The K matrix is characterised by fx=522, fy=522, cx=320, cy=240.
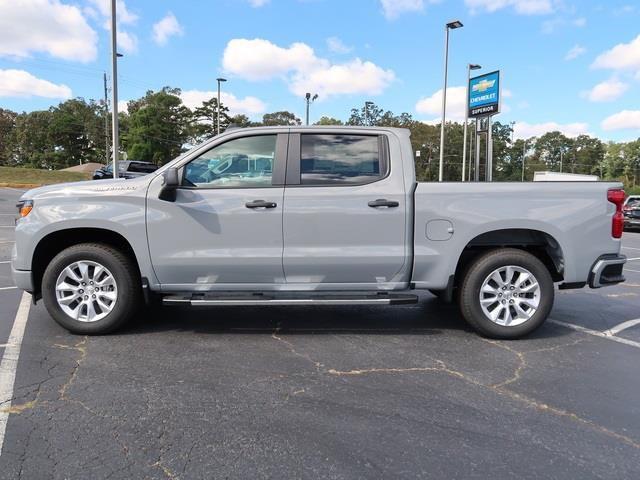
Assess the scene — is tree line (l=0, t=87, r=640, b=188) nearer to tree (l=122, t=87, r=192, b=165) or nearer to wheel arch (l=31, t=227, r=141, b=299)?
tree (l=122, t=87, r=192, b=165)

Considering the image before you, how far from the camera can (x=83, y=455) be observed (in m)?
2.84

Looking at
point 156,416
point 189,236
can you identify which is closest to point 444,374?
point 156,416

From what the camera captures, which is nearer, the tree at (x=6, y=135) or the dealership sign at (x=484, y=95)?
the dealership sign at (x=484, y=95)

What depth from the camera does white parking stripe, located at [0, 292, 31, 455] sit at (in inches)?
131

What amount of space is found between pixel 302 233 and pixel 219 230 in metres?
0.76

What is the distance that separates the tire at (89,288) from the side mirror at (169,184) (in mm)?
723

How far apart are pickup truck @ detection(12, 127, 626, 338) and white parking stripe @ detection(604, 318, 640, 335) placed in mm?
756

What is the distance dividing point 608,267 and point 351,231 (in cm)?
248

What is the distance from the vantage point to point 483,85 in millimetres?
27250

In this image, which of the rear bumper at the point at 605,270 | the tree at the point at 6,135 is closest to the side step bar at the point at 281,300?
the rear bumper at the point at 605,270

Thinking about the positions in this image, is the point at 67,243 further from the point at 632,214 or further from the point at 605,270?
the point at 632,214

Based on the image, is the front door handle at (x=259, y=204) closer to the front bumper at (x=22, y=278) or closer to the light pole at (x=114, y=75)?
the front bumper at (x=22, y=278)

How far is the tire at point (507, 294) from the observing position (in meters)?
4.94

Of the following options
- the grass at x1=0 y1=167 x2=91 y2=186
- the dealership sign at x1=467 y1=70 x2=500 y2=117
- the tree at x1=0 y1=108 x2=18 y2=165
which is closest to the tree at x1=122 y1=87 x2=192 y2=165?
the grass at x1=0 y1=167 x2=91 y2=186
